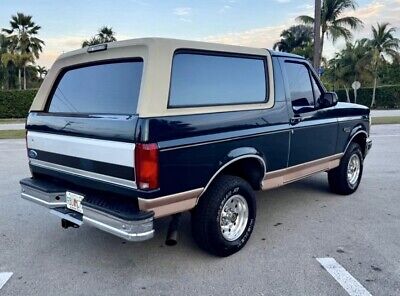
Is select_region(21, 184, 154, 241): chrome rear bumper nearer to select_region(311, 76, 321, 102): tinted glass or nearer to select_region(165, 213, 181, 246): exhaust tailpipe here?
select_region(165, 213, 181, 246): exhaust tailpipe

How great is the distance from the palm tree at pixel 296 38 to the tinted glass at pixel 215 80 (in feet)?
144

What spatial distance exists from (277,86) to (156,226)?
2204 millimetres

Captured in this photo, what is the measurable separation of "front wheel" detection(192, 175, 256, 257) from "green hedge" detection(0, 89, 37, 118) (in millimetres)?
27501

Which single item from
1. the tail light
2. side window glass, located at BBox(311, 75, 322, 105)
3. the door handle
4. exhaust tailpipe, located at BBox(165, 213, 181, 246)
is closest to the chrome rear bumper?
the tail light

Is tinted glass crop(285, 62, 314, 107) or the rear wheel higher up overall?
tinted glass crop(285, 62, 314, 107)

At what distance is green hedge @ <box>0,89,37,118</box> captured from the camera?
28006 millimetres

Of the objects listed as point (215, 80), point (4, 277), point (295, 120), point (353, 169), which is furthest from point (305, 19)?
point (4, 277)

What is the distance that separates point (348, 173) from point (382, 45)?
134ft

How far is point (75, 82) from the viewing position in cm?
404

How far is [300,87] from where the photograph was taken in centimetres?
477

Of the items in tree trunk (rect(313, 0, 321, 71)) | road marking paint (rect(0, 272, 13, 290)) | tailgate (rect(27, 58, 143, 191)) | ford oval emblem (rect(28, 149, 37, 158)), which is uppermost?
tree trunk (rect(313, 0, 321, 71))

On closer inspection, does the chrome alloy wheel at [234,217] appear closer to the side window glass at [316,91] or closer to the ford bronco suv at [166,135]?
the ford bronco suv at [166,135]

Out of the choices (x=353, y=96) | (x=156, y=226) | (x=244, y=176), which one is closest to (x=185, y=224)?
(x=156, y=226)

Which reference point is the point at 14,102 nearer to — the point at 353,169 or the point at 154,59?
the point at 353,169
